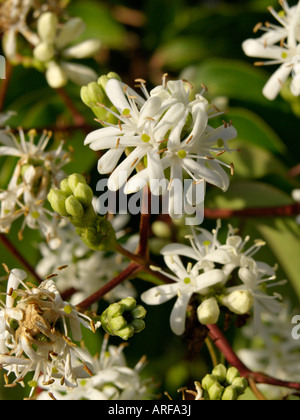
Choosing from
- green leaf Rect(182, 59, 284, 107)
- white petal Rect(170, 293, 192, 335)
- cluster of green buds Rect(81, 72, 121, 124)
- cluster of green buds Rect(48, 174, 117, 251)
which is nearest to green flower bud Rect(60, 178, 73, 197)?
cluster of green buds Rect(48, 174, 117, 251)

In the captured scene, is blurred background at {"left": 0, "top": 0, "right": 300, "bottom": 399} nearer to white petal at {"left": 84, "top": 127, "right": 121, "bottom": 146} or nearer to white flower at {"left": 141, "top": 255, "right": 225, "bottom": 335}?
white flower at {"left": 141, "top": 255, "right": 225, "bottom": 335}

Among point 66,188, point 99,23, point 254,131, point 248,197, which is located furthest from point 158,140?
point 99,23

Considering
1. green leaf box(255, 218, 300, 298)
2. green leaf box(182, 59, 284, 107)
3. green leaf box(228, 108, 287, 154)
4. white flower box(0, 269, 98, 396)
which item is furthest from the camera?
green leaf box(182, 59, 284, 107)

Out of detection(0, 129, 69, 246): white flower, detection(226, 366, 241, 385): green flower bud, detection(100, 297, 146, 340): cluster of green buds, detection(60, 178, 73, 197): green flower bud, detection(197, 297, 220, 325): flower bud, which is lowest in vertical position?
detection(226, 366, 241, 385): green flower bud

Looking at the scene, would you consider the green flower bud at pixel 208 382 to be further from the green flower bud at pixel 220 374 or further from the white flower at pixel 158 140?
the white flower at pixel 158 140

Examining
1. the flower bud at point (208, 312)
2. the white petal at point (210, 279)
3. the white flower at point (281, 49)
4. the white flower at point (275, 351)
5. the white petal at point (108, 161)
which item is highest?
the white petal at point (108, 161)

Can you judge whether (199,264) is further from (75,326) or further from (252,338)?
(252,338)

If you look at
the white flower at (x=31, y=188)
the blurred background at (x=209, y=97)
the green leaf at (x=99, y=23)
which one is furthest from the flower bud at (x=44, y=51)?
the green leaf at (x=99, y=23)
